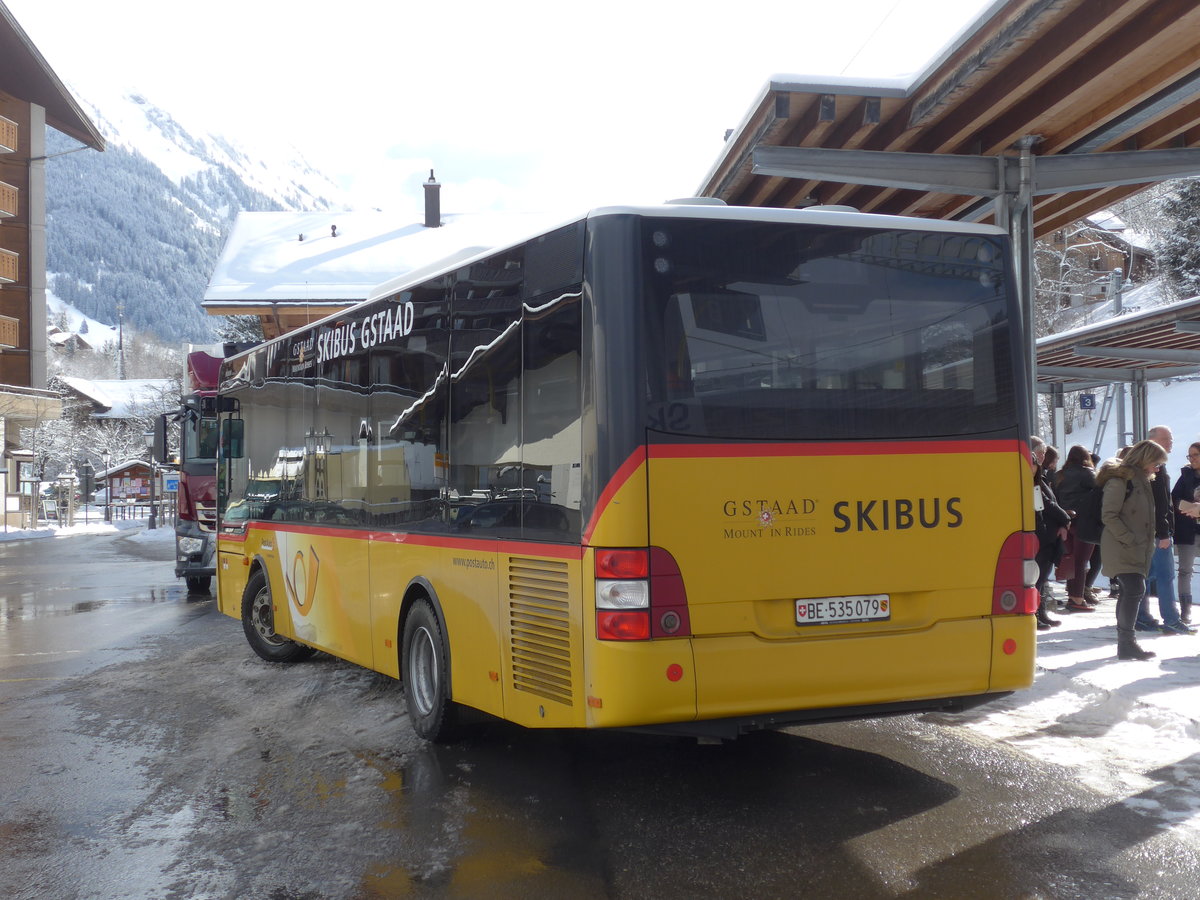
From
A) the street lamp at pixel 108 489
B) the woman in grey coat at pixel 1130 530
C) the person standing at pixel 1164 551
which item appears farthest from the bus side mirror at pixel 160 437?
the street lamp at pixel 108 489

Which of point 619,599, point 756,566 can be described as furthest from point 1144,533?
point 619,599

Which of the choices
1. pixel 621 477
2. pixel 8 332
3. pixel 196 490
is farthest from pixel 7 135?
pixel 621 477

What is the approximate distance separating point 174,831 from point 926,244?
4439 mm

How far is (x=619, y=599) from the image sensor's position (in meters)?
5.38

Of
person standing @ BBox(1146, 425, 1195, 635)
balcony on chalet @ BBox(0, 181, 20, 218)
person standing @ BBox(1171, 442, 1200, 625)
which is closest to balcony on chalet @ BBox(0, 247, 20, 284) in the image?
balcony on chalet @ BBox(0, 181, 20, 218)

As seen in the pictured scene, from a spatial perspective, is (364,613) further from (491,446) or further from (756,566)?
(756,566)

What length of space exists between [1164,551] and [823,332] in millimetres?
6591

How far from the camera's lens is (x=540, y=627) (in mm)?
5902

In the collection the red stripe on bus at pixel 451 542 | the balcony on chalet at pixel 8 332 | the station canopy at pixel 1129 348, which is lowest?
the red stripe on bus at pixel 451 542

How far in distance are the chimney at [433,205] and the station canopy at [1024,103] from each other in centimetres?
3456

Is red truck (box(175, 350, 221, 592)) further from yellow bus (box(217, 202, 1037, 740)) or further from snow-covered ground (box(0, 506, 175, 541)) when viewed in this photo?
snow-covered ground (box(0, 506, 175, 541))

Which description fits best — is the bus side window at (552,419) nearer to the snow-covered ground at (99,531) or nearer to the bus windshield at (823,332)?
the bus windshield at (823,332)

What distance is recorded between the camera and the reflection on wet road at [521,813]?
4.82 meters

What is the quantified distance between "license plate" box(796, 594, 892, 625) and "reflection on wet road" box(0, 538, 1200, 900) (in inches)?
34.1
